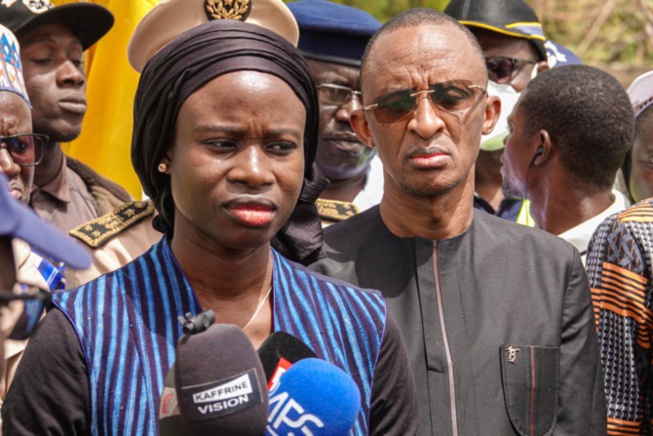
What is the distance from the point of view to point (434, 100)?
3.76 meters

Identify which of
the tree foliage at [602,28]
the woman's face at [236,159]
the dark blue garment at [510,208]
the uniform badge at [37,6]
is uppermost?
the woman's face at [236,159]

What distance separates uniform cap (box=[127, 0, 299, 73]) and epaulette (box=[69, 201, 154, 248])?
3.90ft

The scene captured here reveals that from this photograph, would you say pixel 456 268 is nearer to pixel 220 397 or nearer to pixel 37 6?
pixel 220 397

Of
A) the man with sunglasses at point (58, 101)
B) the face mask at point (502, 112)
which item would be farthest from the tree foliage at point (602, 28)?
the man with sunglasses at point (58, 101)

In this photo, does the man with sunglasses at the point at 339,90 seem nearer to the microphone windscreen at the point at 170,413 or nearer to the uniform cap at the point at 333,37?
the uniform cap at the point at 333,37

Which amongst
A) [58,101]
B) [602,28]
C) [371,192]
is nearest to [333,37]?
[371,192]

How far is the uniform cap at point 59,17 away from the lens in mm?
5363

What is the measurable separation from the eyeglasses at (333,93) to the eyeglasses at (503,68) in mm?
1053

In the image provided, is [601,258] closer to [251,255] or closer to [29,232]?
[251,255]

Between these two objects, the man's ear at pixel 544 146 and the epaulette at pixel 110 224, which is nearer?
the epaulette at pixel 110 224

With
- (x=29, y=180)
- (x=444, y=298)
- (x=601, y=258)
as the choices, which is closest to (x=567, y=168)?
(x=601, y=258)

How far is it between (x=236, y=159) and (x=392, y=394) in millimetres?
765

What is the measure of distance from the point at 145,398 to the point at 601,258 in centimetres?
179

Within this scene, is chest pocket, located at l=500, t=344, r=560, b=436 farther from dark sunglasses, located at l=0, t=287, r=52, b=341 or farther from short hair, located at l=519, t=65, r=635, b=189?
dark sunglasses, located at l=0, t=287, r=52, b=341
